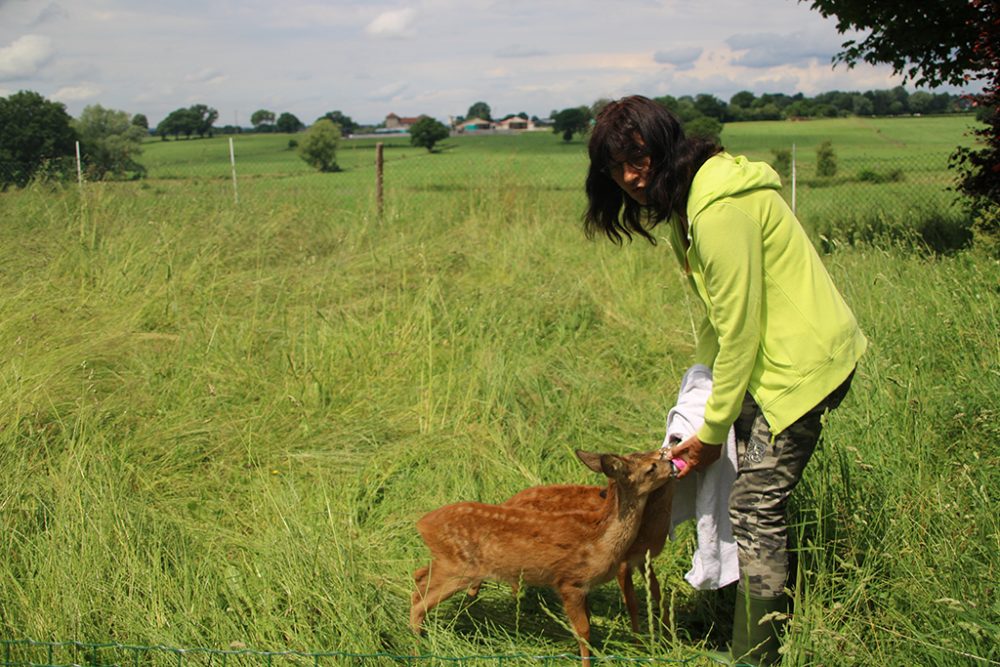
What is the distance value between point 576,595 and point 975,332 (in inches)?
121

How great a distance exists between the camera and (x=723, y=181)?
285cm

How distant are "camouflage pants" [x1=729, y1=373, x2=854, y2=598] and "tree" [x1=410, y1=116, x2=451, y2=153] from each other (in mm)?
20645

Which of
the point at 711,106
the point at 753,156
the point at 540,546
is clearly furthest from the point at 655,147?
the point at 711,106

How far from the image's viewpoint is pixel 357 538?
4.34 meters

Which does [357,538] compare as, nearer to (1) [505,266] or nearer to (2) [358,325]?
(2) [358,325]

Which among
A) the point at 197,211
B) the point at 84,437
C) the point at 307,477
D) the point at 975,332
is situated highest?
the point at 197,211

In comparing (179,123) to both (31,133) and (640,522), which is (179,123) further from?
(640,522)

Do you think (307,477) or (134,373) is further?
(134,373)

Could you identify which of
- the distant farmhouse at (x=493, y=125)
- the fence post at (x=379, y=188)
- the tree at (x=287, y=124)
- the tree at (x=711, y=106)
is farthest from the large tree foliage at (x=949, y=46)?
the tree at (x=287, y=124)

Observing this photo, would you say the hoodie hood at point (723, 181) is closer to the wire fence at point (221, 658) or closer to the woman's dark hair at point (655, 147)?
the woman's dark hair at point (655, 147)

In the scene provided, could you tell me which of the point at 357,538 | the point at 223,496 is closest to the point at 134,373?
the point at 223,496

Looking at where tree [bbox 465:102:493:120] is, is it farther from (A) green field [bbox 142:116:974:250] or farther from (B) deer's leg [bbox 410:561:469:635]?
(B) deer's leg [bbox 410:561:469:635]

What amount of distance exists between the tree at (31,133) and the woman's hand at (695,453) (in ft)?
37.1

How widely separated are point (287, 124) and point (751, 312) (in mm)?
34558
